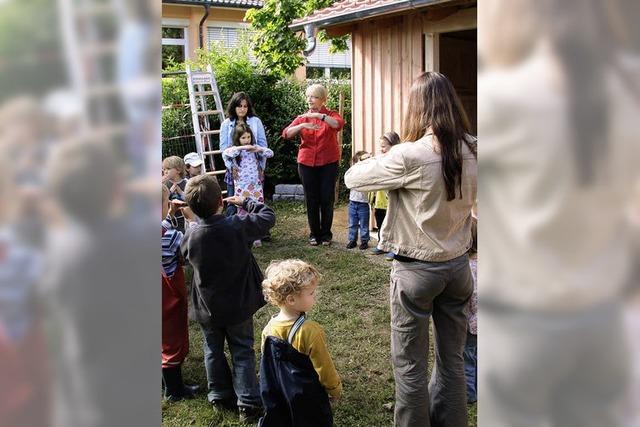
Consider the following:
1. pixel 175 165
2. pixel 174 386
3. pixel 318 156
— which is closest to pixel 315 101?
pixel 318 156

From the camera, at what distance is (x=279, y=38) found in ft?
43.9

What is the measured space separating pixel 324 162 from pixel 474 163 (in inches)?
197

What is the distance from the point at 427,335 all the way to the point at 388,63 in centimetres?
559

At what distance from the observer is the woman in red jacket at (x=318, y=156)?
7.83 metres

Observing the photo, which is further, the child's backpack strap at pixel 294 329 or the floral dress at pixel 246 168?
the floral dress at pixel 246 168

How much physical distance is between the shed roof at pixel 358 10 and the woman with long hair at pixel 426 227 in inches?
161

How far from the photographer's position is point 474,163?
3035mm

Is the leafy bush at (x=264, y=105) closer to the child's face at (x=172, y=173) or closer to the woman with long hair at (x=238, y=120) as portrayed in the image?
the woman with long hair at (x=238, y=120)

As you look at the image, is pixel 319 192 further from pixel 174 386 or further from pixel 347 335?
pixel 174 386

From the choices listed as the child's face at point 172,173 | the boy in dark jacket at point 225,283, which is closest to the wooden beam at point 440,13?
the child's face at point 172,173
